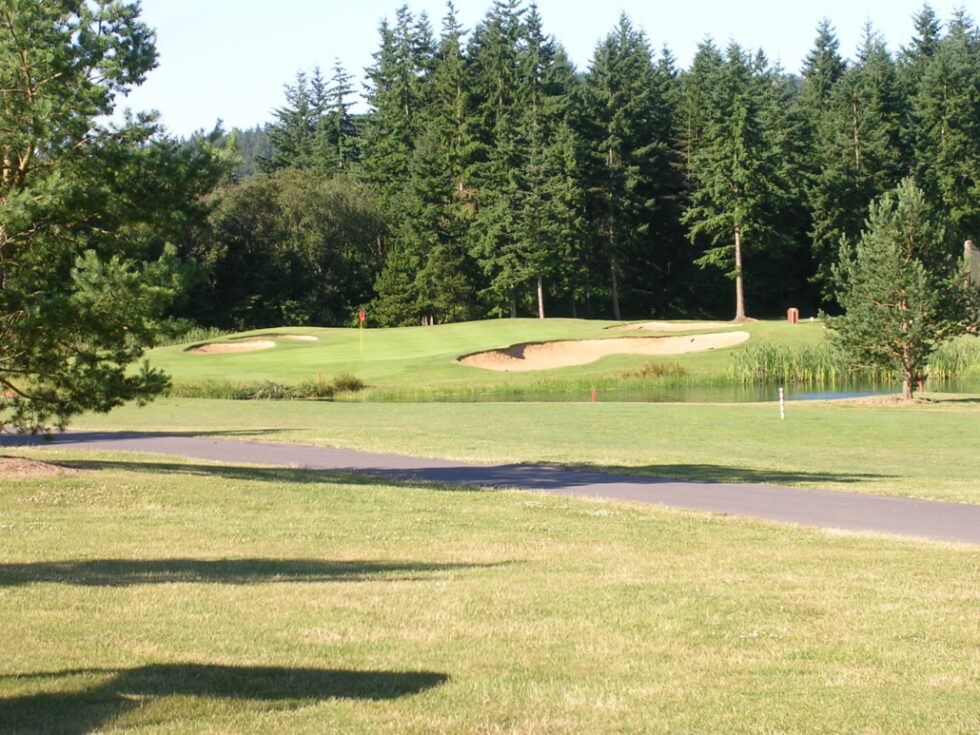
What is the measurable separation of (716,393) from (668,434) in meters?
15.6

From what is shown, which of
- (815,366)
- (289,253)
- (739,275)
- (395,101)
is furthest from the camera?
(395,101)

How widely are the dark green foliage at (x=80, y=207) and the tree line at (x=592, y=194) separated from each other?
52291 millimetres

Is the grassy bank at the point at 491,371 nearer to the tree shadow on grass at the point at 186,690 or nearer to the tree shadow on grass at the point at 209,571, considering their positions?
the tree shadow on grass at the point at 209,571

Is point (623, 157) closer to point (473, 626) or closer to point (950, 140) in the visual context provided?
point (950, 140)

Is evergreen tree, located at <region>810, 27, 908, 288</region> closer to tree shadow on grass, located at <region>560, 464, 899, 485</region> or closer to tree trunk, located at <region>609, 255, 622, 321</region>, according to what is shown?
tree trunk, located at <region>609, 255, 622, 321</region>

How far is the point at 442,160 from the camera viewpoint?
7850cm

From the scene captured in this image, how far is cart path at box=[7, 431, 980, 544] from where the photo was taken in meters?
13.9

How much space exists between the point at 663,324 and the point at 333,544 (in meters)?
48.1

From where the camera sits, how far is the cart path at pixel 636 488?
45.8 ft

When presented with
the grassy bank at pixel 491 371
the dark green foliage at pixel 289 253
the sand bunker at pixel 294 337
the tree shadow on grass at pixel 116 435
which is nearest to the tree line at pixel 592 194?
the dark green foliage at pixel 289 253

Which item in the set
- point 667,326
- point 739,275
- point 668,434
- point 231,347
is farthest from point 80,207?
point 739,275

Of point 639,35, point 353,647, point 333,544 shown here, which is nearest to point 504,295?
point 639,35

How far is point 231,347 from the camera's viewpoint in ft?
182

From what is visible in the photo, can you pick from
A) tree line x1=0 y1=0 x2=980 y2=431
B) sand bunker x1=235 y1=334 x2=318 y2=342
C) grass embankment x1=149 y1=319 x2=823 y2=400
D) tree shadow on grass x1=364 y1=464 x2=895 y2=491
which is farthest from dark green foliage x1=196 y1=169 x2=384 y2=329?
tree shadow on grass x1=364 y1=464 x2=895 y2=491
